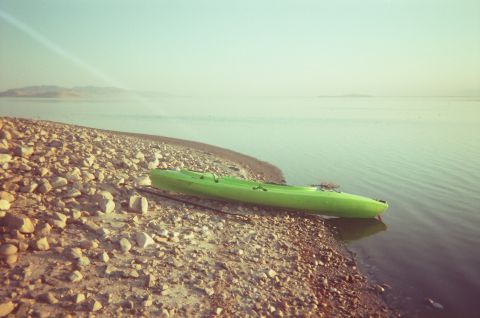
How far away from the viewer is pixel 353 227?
40.1ft

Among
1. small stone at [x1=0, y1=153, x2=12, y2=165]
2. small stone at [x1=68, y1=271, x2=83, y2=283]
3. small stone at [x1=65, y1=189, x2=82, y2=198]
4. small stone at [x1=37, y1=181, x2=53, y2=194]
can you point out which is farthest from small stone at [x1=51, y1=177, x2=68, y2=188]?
small stone at [x1=68, y1=271, x2=83, y2=283]

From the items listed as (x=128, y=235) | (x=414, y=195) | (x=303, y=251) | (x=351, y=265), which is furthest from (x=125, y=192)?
(x=414, y=195)

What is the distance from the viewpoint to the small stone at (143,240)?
763 cm

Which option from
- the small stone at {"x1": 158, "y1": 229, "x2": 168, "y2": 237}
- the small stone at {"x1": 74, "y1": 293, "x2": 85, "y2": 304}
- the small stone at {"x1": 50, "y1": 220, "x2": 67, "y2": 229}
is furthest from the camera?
the small stone at {"x1": 158, "y1": 229, "x2": 168, "y2": 237}

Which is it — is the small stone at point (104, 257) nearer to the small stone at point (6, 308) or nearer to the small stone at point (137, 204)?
the small stone at point (6, 308)

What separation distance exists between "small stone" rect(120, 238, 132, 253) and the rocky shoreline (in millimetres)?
21

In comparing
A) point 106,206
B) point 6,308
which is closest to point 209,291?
point 6,308

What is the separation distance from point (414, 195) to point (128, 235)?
13397mm

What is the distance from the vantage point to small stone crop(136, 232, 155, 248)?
763 cm

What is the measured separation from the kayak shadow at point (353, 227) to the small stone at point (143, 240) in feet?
21.2

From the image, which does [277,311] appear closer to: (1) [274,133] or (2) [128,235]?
(2) [128,235]

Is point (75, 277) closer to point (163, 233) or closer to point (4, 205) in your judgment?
point (163, 233)

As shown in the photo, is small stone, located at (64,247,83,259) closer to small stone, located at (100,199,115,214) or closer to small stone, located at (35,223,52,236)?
small stone, located at (35,223,52,236)

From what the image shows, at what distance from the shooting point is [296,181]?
59.0 ft
